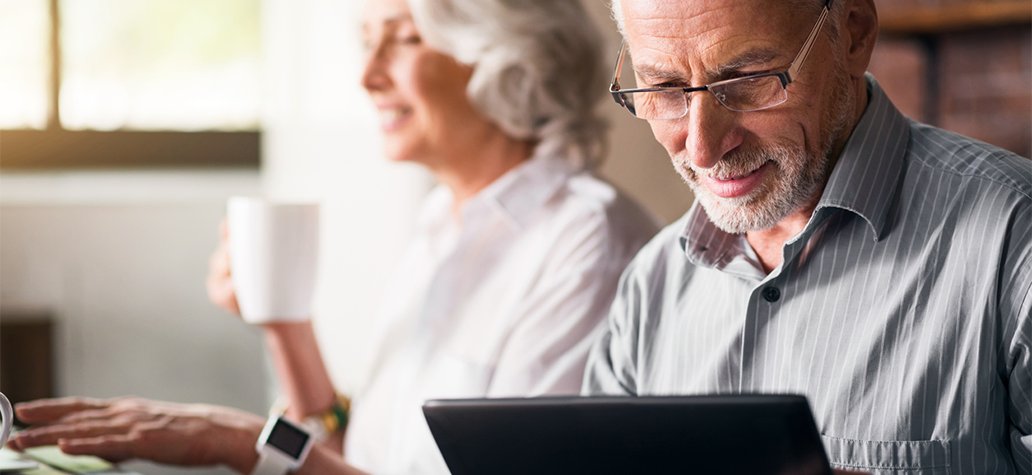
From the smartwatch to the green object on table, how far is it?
0.18m

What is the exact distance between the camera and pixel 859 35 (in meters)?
0.90

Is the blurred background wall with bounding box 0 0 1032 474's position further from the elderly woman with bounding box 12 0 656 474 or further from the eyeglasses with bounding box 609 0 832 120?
the eyeglasses with bounding box 609 0 832 120

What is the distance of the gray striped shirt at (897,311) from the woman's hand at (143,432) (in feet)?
2.02

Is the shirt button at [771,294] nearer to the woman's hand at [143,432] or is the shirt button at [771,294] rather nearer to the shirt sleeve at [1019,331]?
the shirt sleeve at [1019,331]

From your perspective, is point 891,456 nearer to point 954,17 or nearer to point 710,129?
point 710,129

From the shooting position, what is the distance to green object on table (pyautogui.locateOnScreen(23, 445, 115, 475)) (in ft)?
3.48

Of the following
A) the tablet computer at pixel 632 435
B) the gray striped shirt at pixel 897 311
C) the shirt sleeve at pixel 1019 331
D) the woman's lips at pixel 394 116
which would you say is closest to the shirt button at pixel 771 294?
the gray striped shirt at pixel 897 311

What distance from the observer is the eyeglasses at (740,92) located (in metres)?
0.84

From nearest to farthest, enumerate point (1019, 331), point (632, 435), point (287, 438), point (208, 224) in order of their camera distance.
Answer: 1. point (632, 435)
2. point (1019, 331)
3. point (287, 438)
4. point (208, 224)

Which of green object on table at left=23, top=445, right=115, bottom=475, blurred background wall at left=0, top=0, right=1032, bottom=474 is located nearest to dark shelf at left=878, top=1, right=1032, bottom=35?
blurred background wall at left=0, top=0, right=1032, bottom=474

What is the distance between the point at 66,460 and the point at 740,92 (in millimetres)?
902

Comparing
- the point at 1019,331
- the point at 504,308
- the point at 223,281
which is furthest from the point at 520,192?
the point at 1019,331

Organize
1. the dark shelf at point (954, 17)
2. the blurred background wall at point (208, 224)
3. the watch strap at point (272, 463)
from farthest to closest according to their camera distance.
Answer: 1. the dark shelf at point (954, 17)
2. the blurred background wall at point (208, 224)
3. the watch strap at point (272, 463)

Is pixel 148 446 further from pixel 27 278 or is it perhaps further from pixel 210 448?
pixel 27 278
